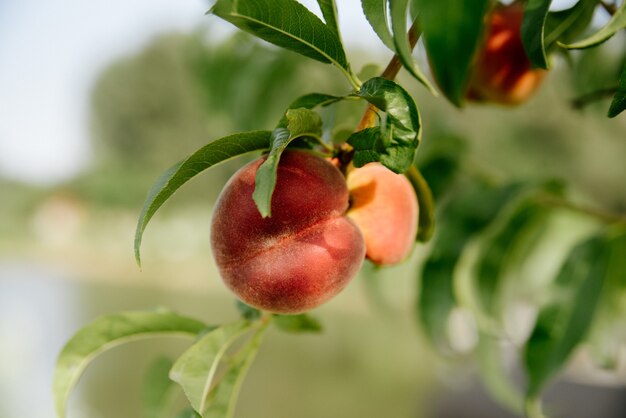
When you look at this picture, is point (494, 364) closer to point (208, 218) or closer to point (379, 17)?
point (379, 17)

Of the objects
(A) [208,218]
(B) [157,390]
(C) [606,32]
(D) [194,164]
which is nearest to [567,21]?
(C) [606,32]

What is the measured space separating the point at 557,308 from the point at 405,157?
12.4 inches

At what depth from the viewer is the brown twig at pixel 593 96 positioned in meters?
0.48

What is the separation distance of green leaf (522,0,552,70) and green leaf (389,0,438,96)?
2.3 inches

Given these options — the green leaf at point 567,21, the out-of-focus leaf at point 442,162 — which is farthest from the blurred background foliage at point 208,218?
the green leaf at point 567,21

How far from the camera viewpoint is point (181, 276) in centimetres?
780

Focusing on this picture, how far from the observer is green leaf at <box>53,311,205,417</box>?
0.36m

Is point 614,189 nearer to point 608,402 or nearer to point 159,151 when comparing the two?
point 608,402

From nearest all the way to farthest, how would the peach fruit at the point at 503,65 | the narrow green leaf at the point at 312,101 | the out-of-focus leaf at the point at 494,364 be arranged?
the narrow green leaf at the point at 312,101, the peach fruit at the point at 503,65, the out-of-focus leaf at the point at 494,364

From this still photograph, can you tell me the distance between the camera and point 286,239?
287 mm

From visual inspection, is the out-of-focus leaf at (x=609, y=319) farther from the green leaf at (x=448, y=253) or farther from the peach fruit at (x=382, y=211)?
the peach fruit at (x=382, y=211)

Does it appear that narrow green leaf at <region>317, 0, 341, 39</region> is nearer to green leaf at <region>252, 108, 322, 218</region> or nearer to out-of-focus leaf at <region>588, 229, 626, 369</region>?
green leaf at <region>252, 108, 322, 218</region>

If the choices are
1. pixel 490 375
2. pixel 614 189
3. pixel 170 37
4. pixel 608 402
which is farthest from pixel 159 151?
pixel 490 375

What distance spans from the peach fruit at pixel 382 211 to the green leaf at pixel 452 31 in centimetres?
14
